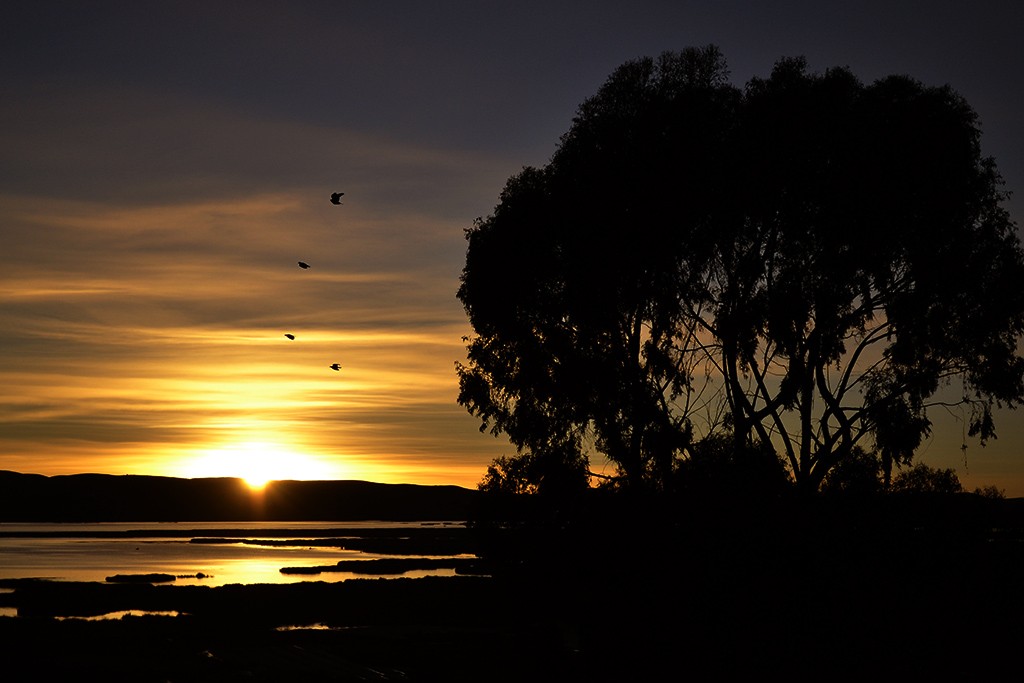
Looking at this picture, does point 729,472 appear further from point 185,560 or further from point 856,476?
point 185,560

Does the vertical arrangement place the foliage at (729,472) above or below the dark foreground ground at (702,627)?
above

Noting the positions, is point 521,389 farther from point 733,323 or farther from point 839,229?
point 839,229

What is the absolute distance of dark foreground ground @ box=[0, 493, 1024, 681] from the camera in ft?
101

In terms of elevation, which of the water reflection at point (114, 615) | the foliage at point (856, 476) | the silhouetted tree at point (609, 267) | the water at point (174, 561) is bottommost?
the water reflection at point (114, 615)

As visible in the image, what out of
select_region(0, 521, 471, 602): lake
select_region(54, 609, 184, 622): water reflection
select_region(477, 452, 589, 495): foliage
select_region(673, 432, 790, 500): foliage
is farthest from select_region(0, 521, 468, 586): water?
select_region(673, 432, 790, 500): foliage

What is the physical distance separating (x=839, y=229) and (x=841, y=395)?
6.15m

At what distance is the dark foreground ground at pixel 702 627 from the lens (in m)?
30.9

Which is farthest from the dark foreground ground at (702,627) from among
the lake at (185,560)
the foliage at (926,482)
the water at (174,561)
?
the lake at (185,560)

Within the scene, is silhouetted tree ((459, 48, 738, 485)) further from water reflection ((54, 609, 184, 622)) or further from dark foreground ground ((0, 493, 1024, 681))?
water reflection ((54, 609, 184, 622))

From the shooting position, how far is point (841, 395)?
40156 mm

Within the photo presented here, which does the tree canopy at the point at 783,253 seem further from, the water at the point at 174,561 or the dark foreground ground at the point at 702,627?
the water at the point at 174,561

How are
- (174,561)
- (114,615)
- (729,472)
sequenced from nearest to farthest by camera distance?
(729,472)
(114,615)
(174,561)

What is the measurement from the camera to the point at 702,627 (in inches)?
1339

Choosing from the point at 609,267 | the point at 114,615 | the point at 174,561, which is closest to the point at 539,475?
the point at 609,267
